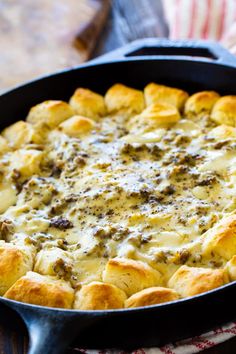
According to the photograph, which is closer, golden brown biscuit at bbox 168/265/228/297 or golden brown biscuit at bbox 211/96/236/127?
golden brown biscuit at bbox 168/265/228/297

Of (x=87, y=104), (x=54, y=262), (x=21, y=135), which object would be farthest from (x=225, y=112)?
(x=54, y=262)

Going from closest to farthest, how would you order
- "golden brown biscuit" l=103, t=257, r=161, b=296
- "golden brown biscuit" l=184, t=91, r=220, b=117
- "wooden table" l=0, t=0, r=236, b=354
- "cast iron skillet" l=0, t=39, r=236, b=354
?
1. "cast iron skillet" l=0, t=39, r=236, b=354
2. "golden brown biscuit" l=103, t=257, r=161, b=296
3. "golden brown biscuit" l=184, t=91, r=220, b=117
4. "wooden table" l=0, t=0, r=236, b=354

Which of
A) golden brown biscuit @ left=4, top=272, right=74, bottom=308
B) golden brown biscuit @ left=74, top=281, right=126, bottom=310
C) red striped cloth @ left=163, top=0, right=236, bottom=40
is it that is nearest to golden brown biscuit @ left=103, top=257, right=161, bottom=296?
golden brown biscuit @ left=74, top=281, right=126, bottom=310

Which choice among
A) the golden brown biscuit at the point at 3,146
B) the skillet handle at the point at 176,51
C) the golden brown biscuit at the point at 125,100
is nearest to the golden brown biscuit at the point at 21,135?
the golden brown biscuit at the point at 3,146

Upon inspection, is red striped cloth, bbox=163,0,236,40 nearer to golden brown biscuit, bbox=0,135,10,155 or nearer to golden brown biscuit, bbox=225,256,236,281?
golden brown biscuit, bbox=0,135,10,155

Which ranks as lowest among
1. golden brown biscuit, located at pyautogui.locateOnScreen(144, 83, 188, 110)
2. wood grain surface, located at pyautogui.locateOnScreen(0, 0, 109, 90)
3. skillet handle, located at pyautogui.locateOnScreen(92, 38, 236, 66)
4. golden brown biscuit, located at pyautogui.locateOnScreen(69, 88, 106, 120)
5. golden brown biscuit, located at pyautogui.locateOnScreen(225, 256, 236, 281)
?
golden brown biscuit, located at pyautogui.locateOnScreen(225, 256, 236, 281)

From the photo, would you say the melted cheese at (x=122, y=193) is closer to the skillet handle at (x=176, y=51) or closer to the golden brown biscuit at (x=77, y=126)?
the golden brown biscuit at (x=77, y=126)

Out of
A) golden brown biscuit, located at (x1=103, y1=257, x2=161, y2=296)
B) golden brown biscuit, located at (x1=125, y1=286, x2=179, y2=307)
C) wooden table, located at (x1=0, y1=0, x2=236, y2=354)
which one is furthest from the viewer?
wooden table, located at (x1=0, y1=0, x2=236, y2=354)
